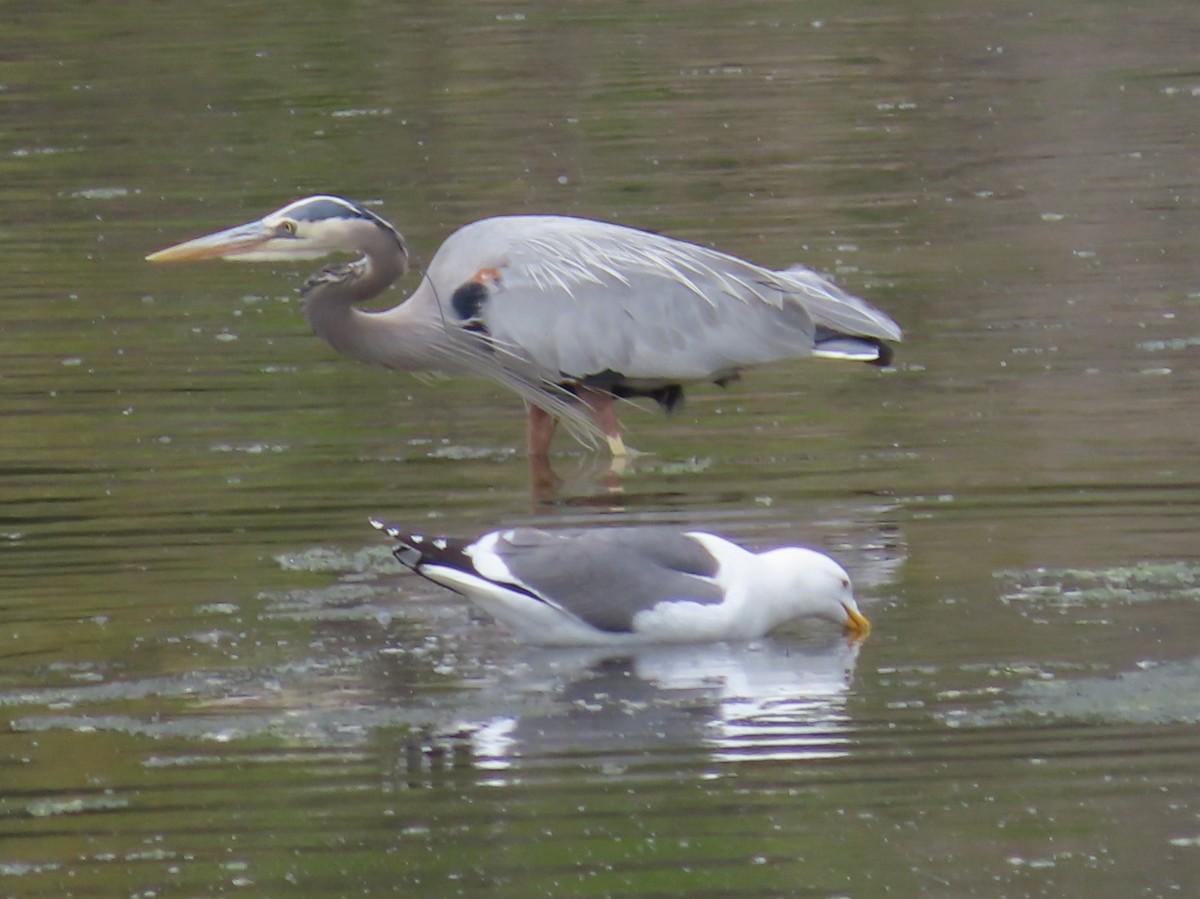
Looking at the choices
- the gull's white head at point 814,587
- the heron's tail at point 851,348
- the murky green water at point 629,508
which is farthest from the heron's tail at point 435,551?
the heron's tail at point 851,348

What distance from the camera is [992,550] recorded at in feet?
25.1

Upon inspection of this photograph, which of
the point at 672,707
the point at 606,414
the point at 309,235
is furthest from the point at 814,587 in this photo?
the point at 309,235

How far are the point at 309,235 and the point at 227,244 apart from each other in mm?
302

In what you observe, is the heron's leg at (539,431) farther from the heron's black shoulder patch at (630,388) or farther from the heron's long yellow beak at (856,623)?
the heron's long yellow beak at (856,623)

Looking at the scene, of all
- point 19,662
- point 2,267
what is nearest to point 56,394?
point 2,267

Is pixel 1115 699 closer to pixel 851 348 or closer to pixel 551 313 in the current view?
pixel 851 348

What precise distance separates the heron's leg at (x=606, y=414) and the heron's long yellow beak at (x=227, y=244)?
4.28 feet

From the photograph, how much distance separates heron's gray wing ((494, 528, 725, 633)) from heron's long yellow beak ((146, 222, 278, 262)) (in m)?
2.81

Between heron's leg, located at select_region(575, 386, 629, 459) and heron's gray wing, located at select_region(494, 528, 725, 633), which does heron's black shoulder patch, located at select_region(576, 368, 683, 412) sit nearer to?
Result: heron's leg, located at select_region(575, 386, 629, 459)

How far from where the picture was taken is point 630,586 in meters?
6.89

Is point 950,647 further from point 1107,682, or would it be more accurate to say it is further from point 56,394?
point 56,394

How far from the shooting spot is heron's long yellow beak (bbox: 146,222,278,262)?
30.7 feet

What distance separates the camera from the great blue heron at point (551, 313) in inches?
370

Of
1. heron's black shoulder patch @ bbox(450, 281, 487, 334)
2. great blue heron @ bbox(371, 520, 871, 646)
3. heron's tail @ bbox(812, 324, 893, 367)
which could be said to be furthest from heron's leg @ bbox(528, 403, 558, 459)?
great blue heron @ bbox(371, 520, 871, 646)
